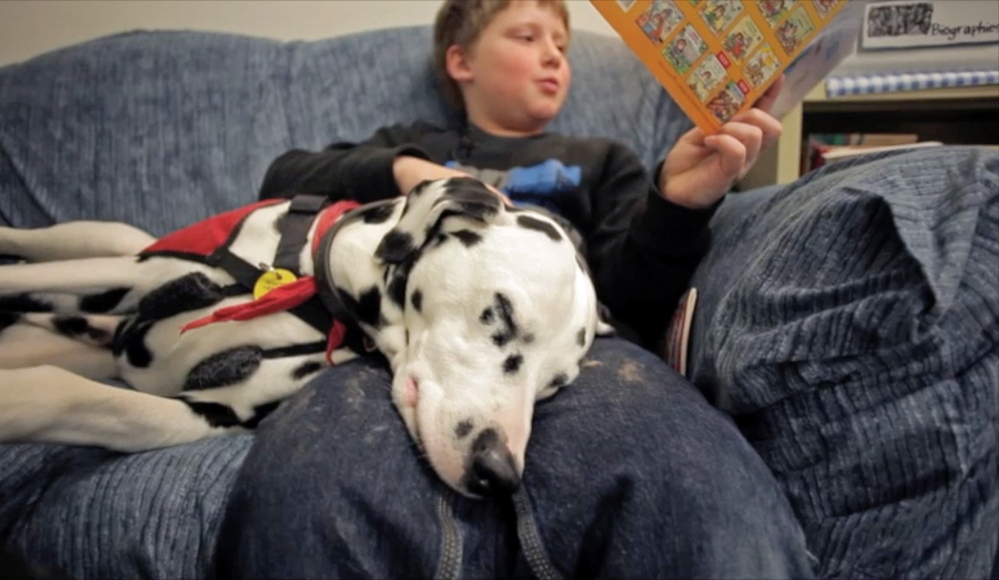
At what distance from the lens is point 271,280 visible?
3.72 ft

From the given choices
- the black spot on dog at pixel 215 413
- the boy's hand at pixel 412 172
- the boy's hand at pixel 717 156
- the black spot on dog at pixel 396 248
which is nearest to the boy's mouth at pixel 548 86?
the boy's hand at pixel 412 172

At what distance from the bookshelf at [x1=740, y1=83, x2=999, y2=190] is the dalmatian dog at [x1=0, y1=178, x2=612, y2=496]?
948 millimetres

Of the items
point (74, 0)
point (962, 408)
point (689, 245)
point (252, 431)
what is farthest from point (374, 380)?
point (74, 0)

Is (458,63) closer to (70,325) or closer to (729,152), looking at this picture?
(729,152)

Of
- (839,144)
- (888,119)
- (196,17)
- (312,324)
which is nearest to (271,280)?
(312,324)

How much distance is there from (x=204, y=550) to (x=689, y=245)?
0.84 m

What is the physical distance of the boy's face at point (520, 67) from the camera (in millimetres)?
1677

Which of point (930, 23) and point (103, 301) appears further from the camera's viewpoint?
point (930, 23)

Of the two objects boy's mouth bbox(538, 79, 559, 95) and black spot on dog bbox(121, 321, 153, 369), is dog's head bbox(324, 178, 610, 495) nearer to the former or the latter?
black spot on dog bbox(121, 321, 153, 369)

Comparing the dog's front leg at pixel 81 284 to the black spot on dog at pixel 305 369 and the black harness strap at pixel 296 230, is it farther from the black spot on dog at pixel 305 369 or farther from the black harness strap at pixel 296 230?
the black spot on dog at pixel 305 369

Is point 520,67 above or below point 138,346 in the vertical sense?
above

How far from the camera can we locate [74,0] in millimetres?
2053

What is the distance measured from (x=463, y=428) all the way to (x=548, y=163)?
0.81m

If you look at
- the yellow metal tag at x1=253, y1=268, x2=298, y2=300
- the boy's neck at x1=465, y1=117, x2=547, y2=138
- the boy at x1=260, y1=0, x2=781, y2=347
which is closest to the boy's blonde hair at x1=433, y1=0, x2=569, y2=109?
the boy at x1=260, y1=0, x2=781, y2=347
